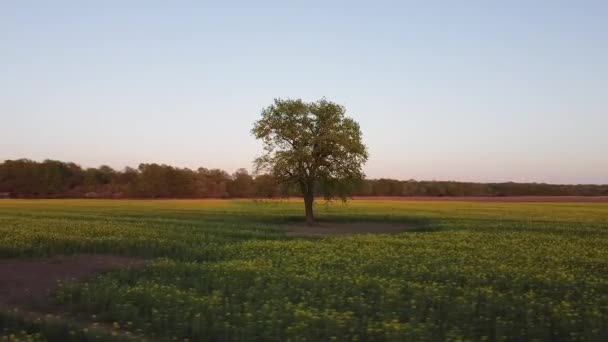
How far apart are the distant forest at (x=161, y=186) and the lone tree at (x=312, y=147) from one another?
85.1 metres

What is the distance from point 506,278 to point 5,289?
52.7 ft

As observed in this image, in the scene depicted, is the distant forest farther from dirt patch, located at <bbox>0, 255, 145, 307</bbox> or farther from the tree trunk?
dirt patch, located at <bbox>0, 255, 145, 307</bbox>

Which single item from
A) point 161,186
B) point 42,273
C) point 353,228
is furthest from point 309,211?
point 161,186

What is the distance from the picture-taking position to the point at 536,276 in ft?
56.7

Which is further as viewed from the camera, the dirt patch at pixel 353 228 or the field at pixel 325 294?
the dirt patch at pixel 353 228

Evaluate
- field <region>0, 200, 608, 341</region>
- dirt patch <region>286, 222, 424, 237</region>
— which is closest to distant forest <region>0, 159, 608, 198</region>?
dirt patch <region>286, 222, 424, 237</region>

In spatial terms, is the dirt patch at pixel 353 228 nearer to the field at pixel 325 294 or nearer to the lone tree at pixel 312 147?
the lone tree at pixel 312 147

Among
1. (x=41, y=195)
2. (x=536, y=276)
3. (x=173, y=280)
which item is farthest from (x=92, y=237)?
(x=41, y=195)

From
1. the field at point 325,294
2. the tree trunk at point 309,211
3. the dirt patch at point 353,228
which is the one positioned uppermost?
the tree trunk at point 309,211

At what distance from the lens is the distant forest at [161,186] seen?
138 m

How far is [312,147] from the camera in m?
48.8

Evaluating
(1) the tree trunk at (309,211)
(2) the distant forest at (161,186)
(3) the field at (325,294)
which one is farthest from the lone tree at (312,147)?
(2) the distant forest at (161,186)

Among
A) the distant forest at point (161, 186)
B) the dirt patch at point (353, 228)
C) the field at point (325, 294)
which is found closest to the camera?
the field at point (325, 294)

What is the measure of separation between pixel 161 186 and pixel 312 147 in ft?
322
